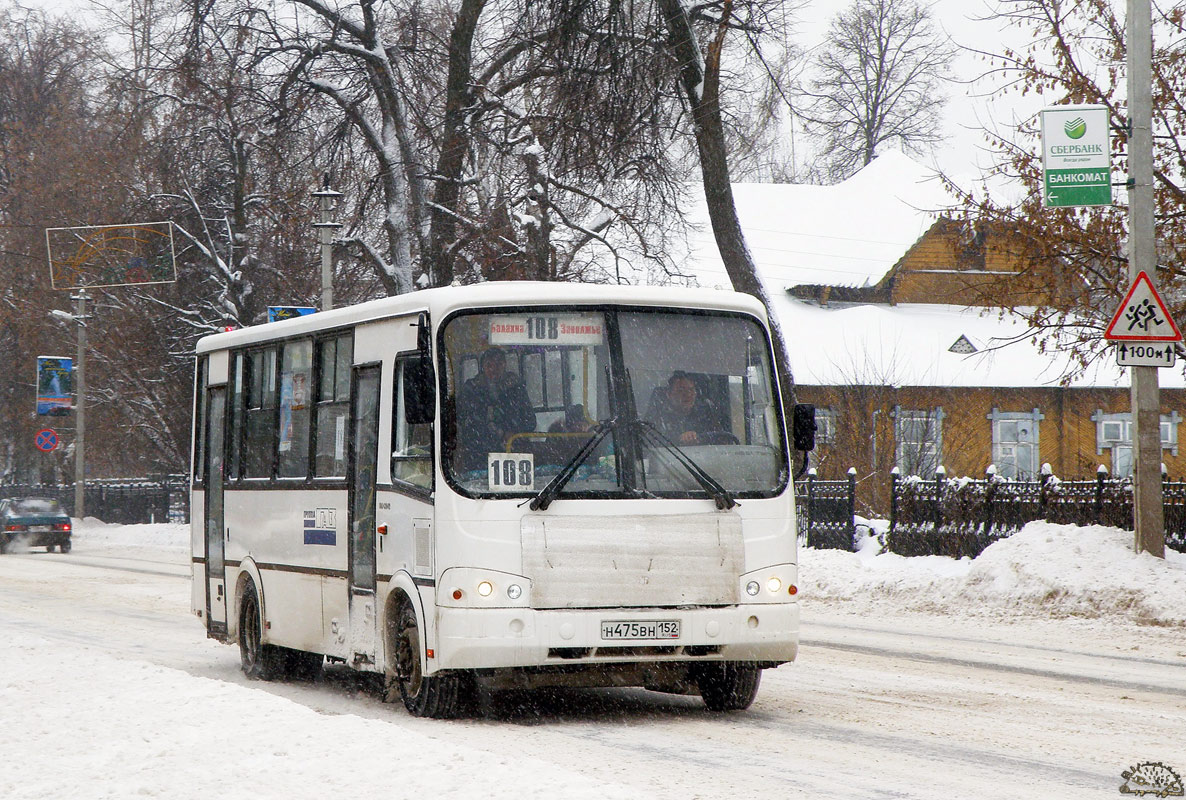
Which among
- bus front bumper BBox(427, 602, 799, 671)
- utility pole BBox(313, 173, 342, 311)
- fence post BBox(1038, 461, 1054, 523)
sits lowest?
bus front bumper BBox(427, 602, 799, 671)

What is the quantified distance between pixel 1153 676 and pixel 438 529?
6048 millimetres

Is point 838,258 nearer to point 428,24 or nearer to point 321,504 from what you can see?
point 428,24

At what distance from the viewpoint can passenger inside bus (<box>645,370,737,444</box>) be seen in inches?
403

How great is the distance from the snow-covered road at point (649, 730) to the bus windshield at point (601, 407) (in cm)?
153

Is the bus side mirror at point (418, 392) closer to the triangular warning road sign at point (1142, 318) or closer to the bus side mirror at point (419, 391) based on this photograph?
the bus side mirror at point (419, 391)

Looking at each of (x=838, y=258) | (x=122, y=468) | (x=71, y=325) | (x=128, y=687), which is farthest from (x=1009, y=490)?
(x=122, y=468)

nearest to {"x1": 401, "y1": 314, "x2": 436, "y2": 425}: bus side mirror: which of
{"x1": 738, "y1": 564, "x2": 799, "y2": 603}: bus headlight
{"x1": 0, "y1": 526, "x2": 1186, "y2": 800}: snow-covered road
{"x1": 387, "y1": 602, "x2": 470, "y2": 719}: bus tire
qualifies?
{"x1": 387, "y1": 602, "x2": 470, "y2": 719}: bus tire

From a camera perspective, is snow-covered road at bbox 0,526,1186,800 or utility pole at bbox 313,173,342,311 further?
utility pole at bbox 313,173,342,311

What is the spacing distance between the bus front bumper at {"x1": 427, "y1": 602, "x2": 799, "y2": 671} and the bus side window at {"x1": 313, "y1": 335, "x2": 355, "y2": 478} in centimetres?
234

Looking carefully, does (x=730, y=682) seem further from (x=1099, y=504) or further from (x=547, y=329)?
(x=1099, y=504)

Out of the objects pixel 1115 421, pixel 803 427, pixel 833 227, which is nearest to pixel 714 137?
pixel 803 427

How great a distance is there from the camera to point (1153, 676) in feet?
41.2

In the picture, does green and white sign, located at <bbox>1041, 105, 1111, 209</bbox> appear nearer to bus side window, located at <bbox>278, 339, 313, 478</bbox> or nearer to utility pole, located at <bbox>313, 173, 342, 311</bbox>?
bus side window, located at <bbox>278, 339, 313, 478</bbox>

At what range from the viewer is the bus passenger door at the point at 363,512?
435 inches
